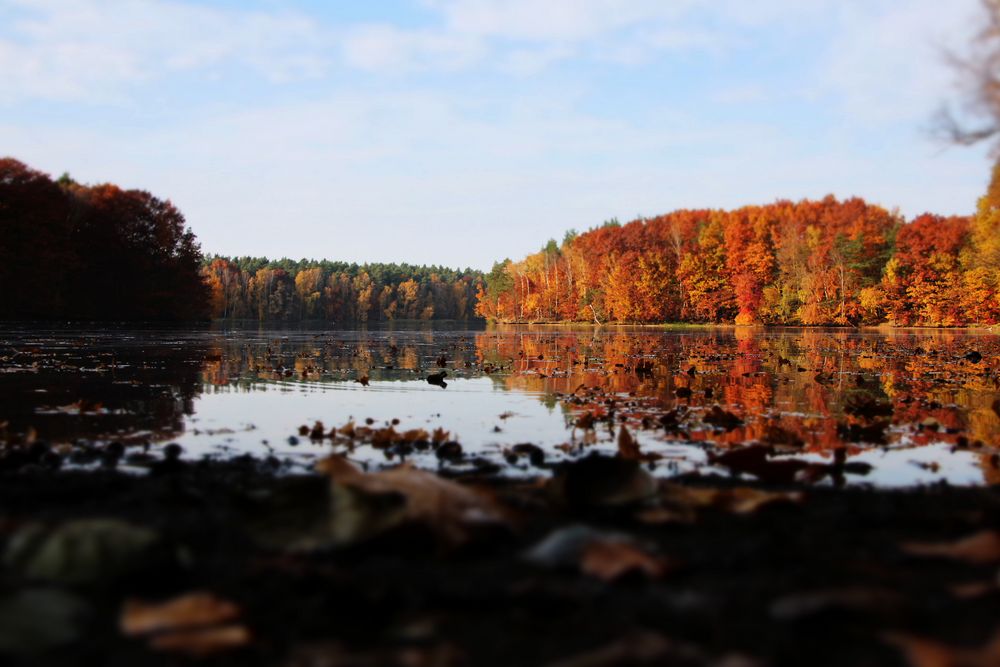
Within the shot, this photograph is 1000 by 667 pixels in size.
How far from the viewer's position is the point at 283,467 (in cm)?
498

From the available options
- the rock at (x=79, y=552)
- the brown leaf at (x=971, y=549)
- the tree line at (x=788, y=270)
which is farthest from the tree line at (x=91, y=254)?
the brown leaf at (x=971, y=549)

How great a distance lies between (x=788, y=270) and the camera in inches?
3204

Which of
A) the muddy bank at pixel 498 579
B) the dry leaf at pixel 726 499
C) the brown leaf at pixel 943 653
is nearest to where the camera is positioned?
the brown leaf at pixel 943 653

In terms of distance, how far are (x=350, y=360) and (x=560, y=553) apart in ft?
53.9

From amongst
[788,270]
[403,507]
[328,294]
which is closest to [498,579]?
[403,507]

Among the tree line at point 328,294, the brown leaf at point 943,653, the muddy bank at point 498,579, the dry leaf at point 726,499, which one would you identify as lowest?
the dry leaf at point 726,499

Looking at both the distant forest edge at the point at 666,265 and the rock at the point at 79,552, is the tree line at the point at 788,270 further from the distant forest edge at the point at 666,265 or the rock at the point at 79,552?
the rock at the point at 79,552

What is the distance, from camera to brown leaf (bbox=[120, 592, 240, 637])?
2.03 m

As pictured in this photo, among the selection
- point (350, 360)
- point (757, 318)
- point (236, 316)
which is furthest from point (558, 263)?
point (350, 360)

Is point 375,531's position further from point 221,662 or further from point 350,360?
point 350,360

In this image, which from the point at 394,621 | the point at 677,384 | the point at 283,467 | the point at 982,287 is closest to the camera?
the point at 394,621

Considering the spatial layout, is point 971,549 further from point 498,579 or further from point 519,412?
point 519,412

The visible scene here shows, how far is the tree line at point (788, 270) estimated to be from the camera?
73.4 metres

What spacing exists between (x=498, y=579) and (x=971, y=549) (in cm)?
171
